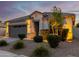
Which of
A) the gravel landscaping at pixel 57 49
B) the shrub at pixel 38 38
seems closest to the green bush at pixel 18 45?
the gravel landscaping at pixel 57 49

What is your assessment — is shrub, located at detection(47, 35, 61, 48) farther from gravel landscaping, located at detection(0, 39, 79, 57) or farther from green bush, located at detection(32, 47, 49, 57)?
green bush, located at detection(32, 47, 49, 57)

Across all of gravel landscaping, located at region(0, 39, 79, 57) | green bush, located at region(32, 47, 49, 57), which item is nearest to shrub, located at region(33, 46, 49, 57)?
green bush, located at region(32, 47, 49, 57)

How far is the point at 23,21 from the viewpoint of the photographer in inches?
370

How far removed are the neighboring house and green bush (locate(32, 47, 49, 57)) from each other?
0.59 metres

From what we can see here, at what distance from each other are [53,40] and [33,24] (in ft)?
3.05

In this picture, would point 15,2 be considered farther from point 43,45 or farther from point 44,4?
point 43,45

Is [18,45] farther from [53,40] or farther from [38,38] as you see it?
[53,40]

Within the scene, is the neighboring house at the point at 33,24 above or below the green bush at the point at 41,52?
above

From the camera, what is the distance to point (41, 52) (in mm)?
9008

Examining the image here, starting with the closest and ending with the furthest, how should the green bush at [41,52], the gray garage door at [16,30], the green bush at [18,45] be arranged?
the green bush at [41,52] → the green bush at [18,45] → the gray garage door at [16,30]

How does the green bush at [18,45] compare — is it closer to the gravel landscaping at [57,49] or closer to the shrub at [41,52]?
the gravel landscaping at [57,49]

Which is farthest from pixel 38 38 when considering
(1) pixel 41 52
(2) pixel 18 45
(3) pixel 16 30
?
(3) pixel 16 30

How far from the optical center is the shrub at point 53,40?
9.21 m

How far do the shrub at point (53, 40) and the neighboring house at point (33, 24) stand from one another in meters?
0.32
